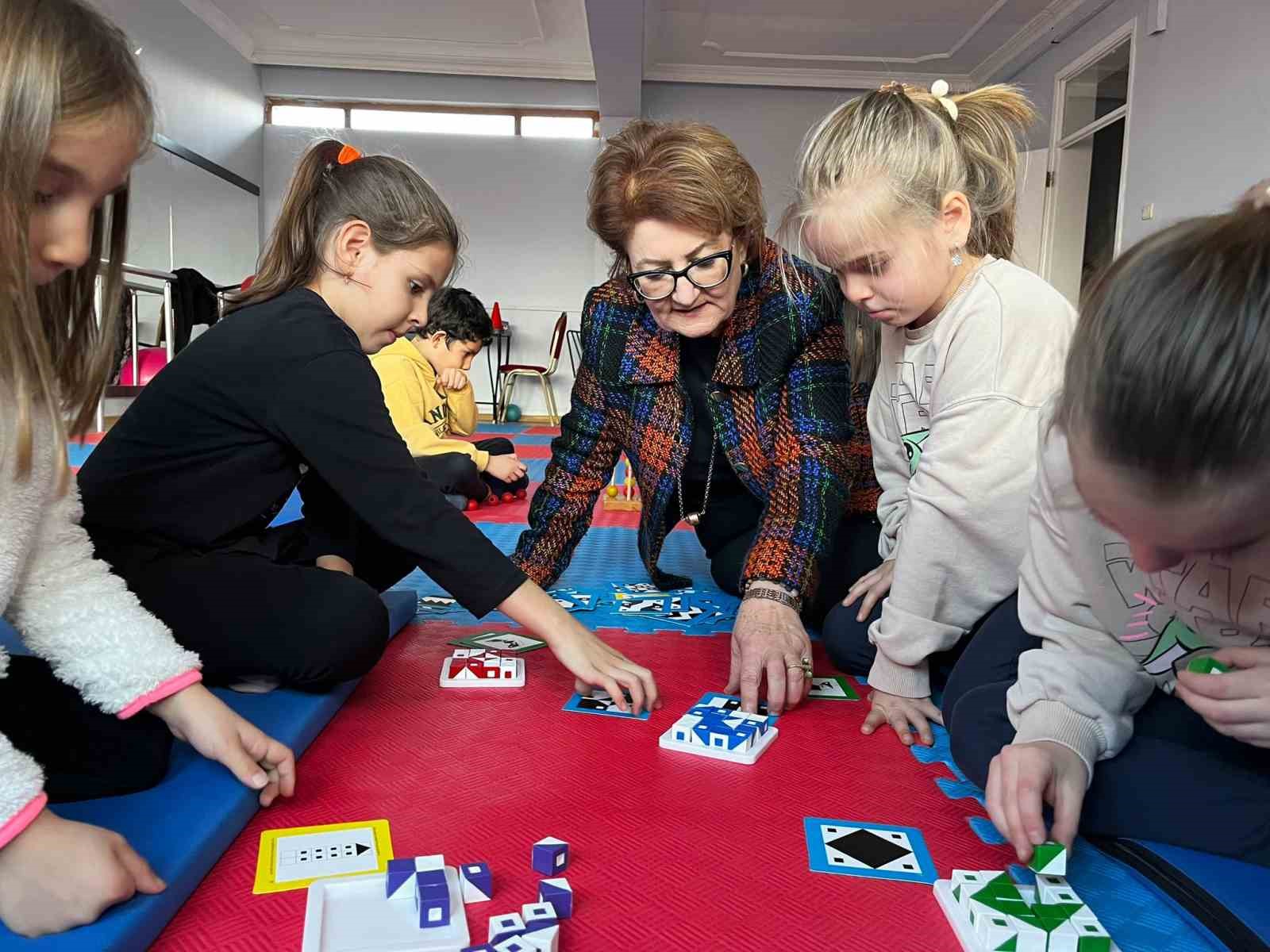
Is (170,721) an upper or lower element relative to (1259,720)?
lower

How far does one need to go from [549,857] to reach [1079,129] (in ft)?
22.3

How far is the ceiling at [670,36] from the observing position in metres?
6.52

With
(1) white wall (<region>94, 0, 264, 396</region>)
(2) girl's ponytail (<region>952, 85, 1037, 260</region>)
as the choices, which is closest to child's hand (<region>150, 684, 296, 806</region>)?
(2) girl's ponytail (<region>952, 85, 1037, 260</region>)

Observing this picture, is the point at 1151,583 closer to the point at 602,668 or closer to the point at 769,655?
the point at 769,655

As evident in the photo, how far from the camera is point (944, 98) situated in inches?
55.5

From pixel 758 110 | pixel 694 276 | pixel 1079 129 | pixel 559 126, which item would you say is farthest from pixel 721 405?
pixel 559 126

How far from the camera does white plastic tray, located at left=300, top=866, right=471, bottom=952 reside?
77cm

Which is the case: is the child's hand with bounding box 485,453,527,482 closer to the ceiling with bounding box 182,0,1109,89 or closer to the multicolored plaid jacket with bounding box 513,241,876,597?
the multicolored plaid jacket with bounding box 513,241,876,597

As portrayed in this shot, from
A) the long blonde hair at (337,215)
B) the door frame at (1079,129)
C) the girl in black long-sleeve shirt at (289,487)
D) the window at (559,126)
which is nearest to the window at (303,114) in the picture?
the window at (559,126)

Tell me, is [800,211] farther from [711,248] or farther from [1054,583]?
[1054,583]

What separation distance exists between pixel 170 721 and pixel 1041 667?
91cm

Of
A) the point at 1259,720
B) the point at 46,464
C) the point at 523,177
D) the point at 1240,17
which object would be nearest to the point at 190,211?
the point at 523,177

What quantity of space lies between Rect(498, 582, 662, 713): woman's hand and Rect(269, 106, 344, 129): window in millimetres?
8339

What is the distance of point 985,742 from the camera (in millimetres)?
1085
